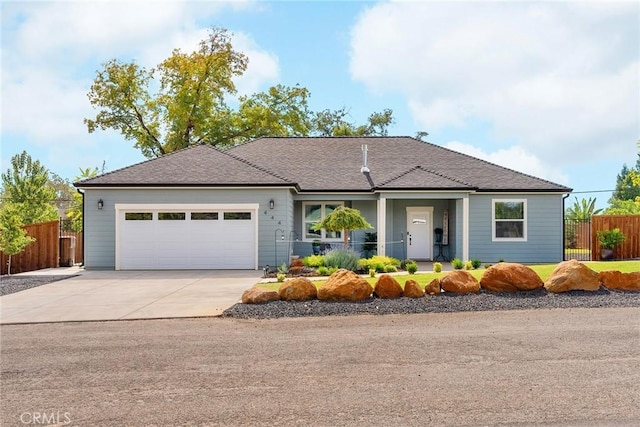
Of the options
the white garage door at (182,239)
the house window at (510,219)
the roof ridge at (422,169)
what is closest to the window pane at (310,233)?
the white garage door at (182,239)

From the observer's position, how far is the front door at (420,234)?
2023 cm

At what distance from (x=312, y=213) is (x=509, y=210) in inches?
309

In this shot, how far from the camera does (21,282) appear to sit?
14.0 meters

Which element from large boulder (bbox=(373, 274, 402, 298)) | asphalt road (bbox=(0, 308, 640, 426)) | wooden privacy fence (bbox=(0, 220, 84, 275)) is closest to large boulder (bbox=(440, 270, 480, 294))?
large boulder (bbox=(373, 274, 402, 298))

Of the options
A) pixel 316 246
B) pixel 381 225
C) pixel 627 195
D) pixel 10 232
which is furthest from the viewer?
pixel 627 195

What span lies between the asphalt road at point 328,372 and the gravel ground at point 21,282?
17.5 ft

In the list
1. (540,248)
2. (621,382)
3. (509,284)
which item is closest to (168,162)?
(509,284)

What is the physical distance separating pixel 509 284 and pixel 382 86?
11.0 metres

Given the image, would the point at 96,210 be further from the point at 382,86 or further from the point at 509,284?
the point at 509,284

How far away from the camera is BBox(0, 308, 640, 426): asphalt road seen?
4371mm

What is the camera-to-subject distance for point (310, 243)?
19.3 m

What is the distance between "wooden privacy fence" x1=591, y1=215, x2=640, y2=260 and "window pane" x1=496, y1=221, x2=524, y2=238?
128 inches

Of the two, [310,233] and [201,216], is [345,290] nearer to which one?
[201,216]

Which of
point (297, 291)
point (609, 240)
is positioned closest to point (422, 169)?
point (609, 240)
